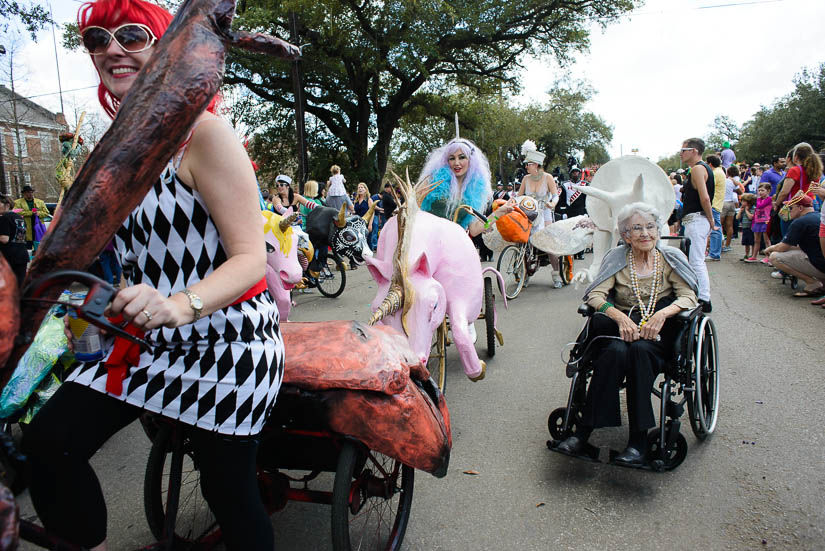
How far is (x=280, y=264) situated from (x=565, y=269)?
541 cm

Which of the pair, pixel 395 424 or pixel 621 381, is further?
pixel 621 381

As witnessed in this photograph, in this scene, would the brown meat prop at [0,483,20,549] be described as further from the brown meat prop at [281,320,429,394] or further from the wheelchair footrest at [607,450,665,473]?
the wheelchair footrest at [607,450,665,473]

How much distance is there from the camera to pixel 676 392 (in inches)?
117

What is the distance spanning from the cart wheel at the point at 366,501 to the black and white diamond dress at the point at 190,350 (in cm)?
49

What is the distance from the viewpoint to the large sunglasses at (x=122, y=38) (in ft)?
4.36

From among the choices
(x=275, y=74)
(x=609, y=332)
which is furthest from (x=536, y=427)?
(x=275, y=74)

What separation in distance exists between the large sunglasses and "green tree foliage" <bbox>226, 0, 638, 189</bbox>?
53.6 feet

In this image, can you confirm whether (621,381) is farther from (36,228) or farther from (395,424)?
(36,228)

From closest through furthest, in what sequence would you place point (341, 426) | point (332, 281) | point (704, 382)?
point (341, 426) < point (704, 382) < point (332, 281)

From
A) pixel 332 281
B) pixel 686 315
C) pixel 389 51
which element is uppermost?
pixel 389 51

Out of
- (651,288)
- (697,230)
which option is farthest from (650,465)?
(697,230)

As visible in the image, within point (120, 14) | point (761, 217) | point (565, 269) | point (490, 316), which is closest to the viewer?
point (120, 14)

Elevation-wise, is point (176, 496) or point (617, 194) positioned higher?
point (617, 194)

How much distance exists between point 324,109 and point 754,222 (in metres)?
18.1
